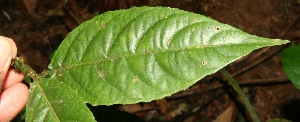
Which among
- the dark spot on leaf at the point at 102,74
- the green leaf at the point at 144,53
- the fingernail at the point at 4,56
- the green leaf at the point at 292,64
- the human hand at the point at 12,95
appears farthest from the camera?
the green leaf at the point at 292,64

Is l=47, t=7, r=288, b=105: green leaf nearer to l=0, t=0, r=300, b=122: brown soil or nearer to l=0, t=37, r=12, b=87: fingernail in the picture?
l=0, t=37, r=12, b=87: fingernail

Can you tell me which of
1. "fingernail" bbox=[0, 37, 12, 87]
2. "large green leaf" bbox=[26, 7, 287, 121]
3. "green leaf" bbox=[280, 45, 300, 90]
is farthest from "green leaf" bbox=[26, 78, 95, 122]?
"green leaf" bbox=[280, 45, 300, 90]

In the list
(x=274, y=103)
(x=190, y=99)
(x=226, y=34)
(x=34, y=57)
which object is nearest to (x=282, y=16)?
(x=274, y=103)

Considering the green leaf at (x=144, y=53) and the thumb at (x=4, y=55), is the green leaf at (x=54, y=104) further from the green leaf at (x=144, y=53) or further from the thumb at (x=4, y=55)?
the thumb at (x=4, y=55)

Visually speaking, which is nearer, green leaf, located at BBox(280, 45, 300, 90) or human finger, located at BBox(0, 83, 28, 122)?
human finger, located at BBox(0, 83, 28, 122)

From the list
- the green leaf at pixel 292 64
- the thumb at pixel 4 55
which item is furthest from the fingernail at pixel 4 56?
the green leaf at pixel 292 64

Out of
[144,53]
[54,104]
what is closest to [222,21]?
[144,53]
